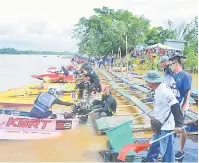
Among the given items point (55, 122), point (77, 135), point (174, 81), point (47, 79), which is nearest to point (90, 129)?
point (77, 135)

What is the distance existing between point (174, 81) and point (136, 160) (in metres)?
0.85

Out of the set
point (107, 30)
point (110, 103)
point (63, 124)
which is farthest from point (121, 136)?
point (107, 30)

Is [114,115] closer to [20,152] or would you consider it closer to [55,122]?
[55,122]

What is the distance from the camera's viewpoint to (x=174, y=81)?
11.1ft

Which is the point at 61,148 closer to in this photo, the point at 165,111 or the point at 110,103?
the point at 110,103

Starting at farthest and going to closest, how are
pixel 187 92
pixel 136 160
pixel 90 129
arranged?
1. pixel 90 129
2. pixel 136 160
3. pixel 187 92

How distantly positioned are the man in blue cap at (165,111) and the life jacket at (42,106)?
5.95 ft

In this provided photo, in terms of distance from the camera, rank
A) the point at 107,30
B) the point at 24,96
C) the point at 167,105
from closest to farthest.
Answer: the point at 167,105
the point at 107,30
the point at 24,96

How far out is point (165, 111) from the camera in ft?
9.52

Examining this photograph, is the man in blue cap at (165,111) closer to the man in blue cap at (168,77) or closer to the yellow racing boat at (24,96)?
the man in blue cap at (168,77)

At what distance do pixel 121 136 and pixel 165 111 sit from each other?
2.82 ft

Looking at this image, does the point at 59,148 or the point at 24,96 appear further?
the point at 24,96

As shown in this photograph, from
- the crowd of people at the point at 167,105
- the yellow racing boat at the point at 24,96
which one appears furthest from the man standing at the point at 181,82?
the yellow racing boat at the point at 24,96

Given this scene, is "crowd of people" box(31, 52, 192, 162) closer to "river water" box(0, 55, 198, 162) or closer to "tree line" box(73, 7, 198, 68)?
"river water" box(0, 55, 198, 162)
